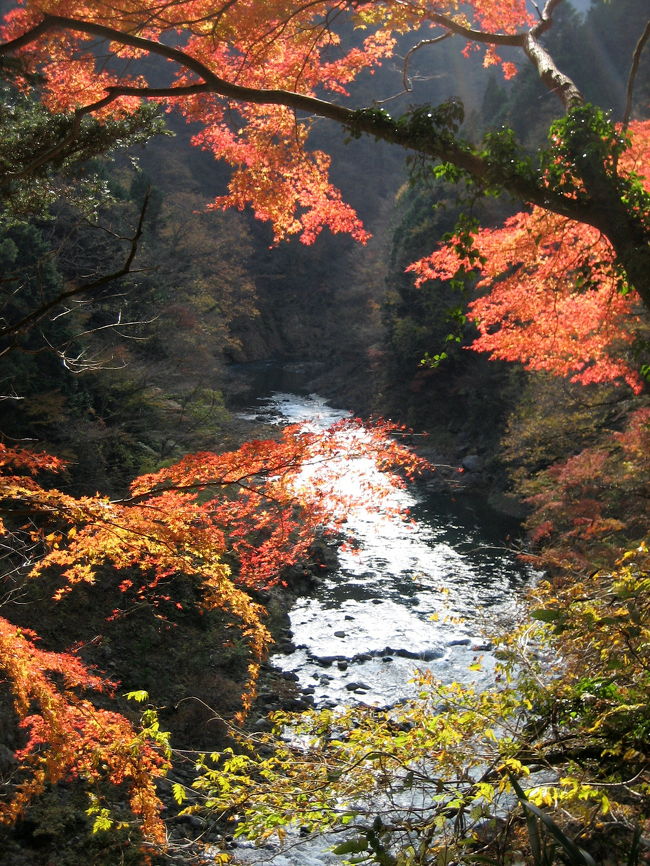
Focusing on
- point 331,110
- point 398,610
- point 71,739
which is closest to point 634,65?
point 331,110

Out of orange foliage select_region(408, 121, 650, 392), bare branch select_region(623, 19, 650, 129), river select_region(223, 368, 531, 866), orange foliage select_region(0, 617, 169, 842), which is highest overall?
bare branch select_region(623, 19, 650, 129)

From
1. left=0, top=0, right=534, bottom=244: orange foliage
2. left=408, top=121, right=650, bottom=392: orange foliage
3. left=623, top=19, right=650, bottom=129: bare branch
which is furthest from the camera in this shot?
left=408, top=121, right=650, bottom=392: orange foliage

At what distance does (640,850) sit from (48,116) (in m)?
6.82

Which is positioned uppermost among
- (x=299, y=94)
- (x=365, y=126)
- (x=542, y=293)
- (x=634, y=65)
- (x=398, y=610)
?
(x=634, y=65)

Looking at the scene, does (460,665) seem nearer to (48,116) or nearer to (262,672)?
(262,672)

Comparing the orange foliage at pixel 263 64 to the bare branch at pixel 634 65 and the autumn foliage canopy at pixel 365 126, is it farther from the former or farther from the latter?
the bare branch at pixel 634 65

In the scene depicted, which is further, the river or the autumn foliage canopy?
the river

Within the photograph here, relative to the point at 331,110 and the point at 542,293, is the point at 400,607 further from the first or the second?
the point at 331,110

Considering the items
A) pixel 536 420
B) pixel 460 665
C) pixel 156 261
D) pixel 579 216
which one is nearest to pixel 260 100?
pixel 579 216

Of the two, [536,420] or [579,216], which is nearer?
[579,216]

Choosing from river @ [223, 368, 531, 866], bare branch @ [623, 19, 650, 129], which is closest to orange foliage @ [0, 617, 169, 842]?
river @ [223, 368, 531, 866]

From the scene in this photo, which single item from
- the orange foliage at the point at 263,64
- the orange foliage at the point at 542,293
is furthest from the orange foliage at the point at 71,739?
the orange foliage at the point at 542,293

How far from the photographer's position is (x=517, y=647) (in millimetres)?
3168

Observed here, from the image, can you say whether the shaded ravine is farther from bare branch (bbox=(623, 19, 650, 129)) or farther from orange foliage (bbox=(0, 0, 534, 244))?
orange foliage (bbox=(0, 0, 534, 244))
